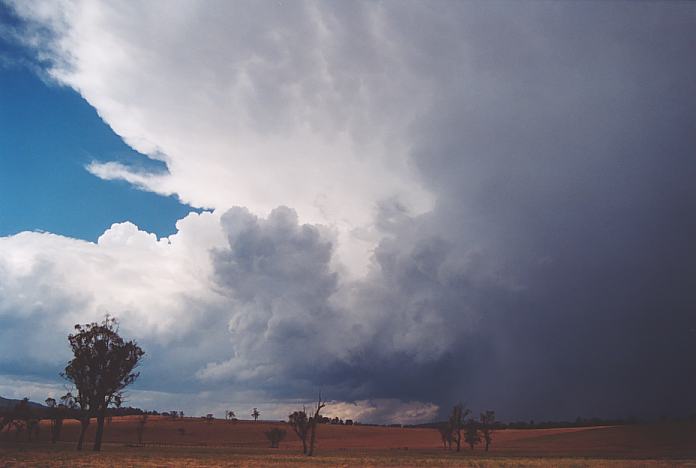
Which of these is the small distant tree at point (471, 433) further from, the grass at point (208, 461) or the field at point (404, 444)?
the grass at point (208, 461)

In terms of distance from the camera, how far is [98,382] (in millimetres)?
66312

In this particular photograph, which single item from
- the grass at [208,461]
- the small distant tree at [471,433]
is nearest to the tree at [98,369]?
the grass at [208,461]

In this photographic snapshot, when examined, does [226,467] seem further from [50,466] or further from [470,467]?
[470,467]

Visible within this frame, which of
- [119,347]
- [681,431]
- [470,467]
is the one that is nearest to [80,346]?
[119,347]

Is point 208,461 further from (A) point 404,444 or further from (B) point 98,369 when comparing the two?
(A) point 404,444

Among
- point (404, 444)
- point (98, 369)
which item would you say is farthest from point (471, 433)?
point (98, 369)

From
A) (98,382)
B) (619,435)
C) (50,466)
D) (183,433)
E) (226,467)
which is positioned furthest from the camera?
(183,433)

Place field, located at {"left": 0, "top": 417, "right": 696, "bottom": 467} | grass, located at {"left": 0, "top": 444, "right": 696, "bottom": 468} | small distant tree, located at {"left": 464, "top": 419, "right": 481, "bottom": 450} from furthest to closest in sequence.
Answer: small distant tree, located at {"left": 464, "top": 419, "right": 481, "bottom": 450} → field, located at {"left": 0, "top": 417, "right": 696, "bottom": 467} → grass, located at {"left": 0, "top": 444, "right": 696, "bottom": 468}

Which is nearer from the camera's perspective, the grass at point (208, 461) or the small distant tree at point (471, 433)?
the grass at point (208, 461)

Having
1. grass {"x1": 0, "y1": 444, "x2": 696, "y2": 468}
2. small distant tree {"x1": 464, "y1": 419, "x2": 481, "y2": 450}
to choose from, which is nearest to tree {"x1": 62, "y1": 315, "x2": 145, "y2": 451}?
grass {"x1": 0, "y1": 444, "x2": 696, "y2": 468}

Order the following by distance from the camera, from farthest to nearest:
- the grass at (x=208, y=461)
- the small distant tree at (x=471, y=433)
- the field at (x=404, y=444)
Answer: the small distant tree at (x=471, y=433), the field at (x=404, y=444), the grass at (x=208, y=461)

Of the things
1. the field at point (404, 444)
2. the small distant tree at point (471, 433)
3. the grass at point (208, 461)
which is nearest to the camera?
the grass at point (208, 461)

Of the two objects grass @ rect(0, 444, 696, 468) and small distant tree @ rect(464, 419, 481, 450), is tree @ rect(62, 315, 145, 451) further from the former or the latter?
small distant tree @ rect(464, 419, 481, 450)

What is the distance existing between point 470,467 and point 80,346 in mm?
45502
